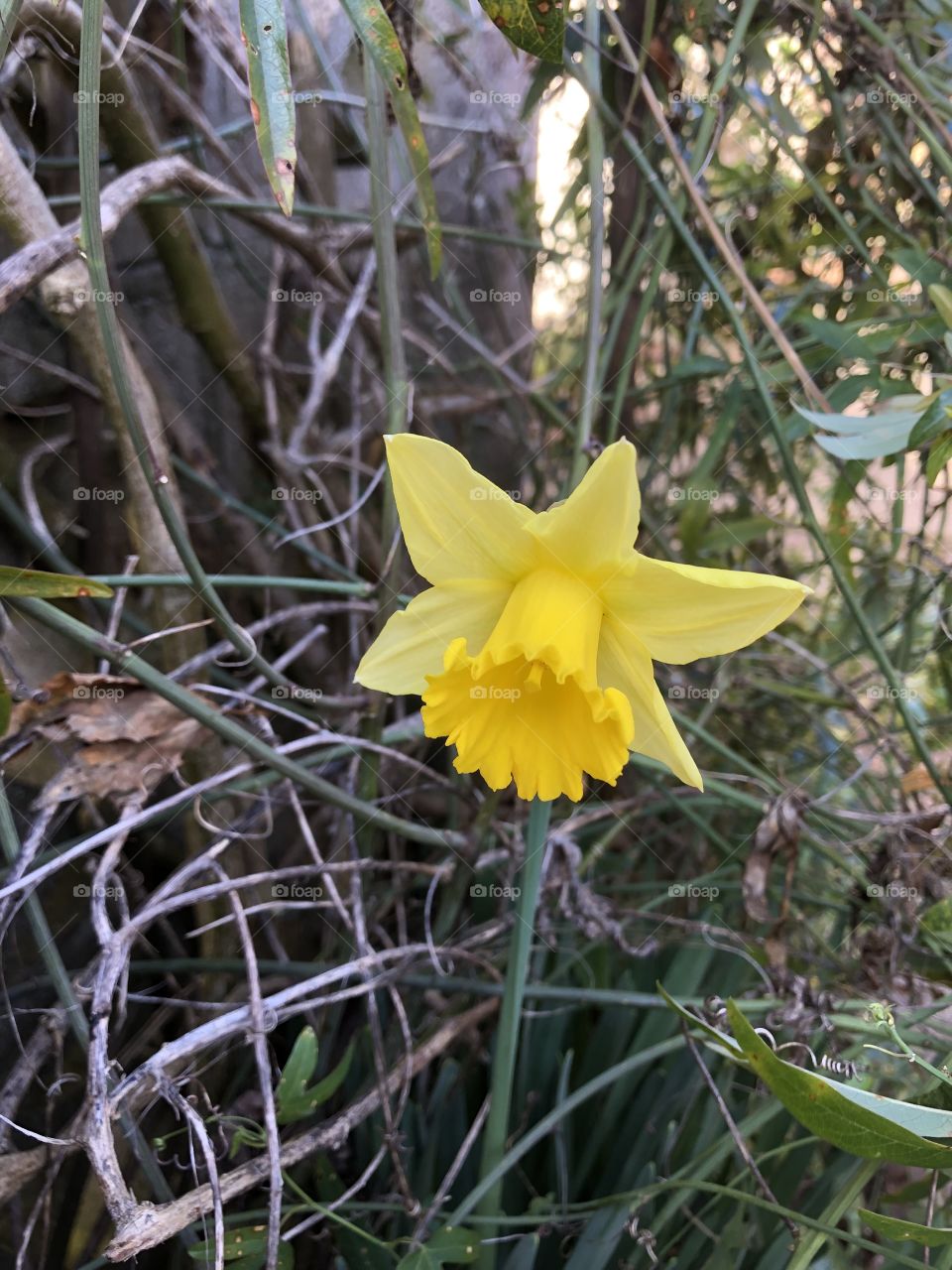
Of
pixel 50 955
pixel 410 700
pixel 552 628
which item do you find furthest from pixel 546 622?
pixel 410 700

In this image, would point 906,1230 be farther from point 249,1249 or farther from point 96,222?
point 96,222

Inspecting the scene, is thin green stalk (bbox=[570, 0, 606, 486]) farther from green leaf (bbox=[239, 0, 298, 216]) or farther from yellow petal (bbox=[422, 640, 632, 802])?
green leaf (bbox=[239, 0, 298, 216])

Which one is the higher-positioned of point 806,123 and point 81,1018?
point 806,123

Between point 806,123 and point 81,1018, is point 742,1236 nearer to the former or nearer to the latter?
point 81,1018

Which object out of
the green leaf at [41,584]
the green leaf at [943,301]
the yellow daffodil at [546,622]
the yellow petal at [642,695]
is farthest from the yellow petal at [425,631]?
the green leaf at [943,301]

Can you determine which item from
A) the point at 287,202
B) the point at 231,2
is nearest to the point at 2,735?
the point at 287,202

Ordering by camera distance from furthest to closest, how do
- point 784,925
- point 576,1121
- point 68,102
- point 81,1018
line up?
point 68,102 < point 576,1121 < point 784,925 < point 81,1018

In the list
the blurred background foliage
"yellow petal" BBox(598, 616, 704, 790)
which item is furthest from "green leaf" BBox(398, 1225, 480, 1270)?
"yellow petal" BBox(598, 616, 704, 790)
